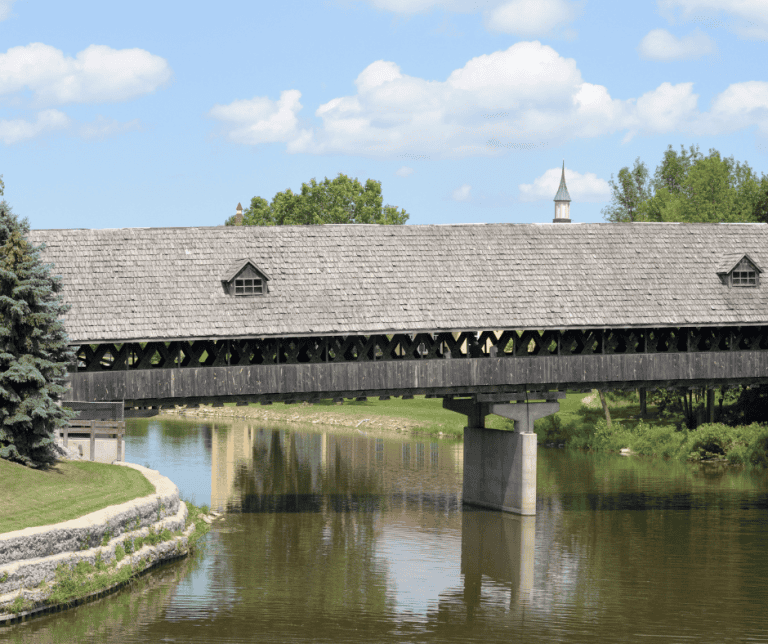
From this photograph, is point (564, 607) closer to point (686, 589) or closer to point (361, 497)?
point (686, 589)

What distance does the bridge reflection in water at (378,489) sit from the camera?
21.8m

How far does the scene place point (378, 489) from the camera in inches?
1185

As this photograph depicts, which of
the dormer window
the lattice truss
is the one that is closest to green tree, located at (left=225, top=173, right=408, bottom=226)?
the lattice truss

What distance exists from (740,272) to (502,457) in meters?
8.22

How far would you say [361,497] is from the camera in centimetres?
2855

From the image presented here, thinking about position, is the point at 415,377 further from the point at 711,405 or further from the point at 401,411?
the point at 401,411

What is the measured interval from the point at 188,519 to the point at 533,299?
10156 mm

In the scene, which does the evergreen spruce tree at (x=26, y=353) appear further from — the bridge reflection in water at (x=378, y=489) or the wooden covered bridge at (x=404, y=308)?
the bridge reflection in water at (x=378, y=489)

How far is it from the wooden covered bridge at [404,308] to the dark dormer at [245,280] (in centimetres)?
4

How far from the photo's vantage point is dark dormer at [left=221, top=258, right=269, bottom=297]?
2467 centimetres

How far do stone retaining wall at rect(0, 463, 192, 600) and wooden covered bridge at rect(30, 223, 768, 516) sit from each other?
13.7ft

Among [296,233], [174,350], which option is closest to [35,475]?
[174,350]

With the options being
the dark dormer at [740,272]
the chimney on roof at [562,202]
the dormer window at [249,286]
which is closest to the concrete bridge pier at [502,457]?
the dark dormer at [740,272]

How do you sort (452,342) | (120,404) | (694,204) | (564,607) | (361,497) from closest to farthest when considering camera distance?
(564,607), (120,404), (452,342), (361,497), (694,204)
